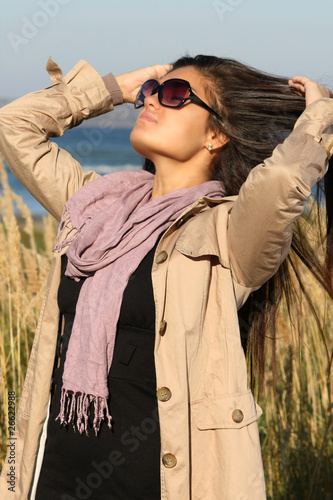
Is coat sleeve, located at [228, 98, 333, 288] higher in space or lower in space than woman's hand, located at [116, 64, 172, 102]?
lower

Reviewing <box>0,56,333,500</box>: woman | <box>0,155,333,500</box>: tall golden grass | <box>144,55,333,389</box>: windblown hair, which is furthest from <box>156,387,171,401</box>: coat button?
<box>0,155,333,500</box>: tall golden grass

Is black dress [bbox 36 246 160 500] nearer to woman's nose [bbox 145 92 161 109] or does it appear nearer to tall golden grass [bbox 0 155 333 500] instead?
woman's nose [bbox 145 92 161 109]

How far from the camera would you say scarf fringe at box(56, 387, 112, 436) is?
2066 mm

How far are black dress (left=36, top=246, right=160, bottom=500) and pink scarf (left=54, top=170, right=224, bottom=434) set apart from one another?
0.04m

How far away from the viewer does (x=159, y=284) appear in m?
2.03

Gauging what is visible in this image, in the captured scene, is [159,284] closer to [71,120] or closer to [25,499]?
[25,499]

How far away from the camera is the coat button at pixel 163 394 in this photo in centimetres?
195

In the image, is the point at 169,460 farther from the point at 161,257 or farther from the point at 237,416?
the point at 161,257

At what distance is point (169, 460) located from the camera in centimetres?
196

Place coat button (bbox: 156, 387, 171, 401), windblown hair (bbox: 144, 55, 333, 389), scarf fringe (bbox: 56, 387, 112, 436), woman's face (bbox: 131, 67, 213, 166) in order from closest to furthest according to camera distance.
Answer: coat button (bbox: 156, 387, 171, 401) < scarf fringe (bbox: 56, 387, 112, 436) < woman's face (bbox: 131, 67, 213, 166) < windblown hair (bbox: 144, 55, 333, 389)

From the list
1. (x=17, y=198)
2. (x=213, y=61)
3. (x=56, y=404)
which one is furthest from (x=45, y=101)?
(x=56, y=404)

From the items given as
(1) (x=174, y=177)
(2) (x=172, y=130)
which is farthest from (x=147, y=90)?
(1) (x=174, y=177)

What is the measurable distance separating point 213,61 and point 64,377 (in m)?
1.35

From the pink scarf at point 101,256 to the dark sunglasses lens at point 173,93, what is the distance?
316 millimetres
